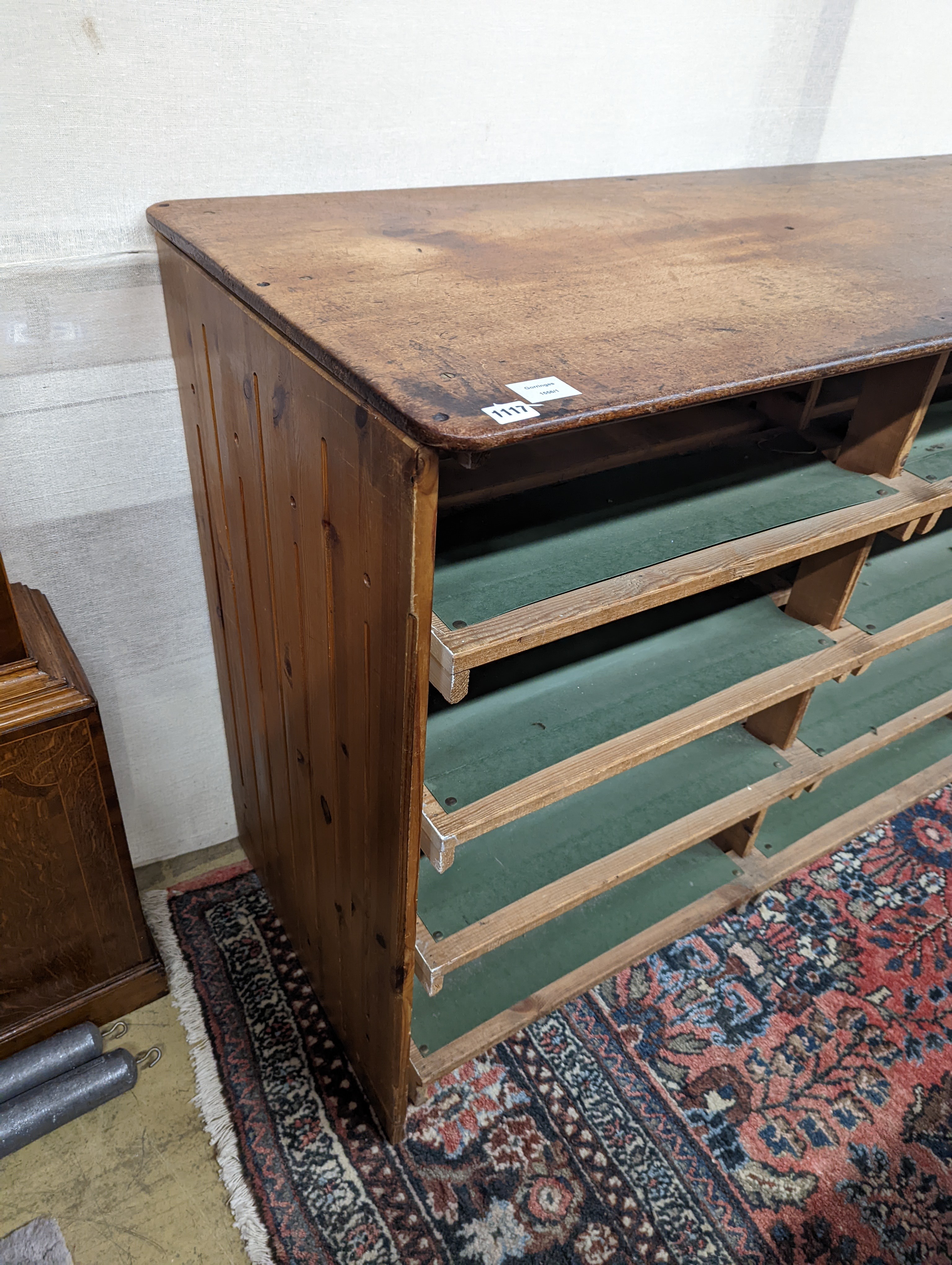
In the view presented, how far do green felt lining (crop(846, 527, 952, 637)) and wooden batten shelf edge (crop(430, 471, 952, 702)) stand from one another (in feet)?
0.76

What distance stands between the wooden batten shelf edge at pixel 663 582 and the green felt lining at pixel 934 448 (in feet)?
0.11

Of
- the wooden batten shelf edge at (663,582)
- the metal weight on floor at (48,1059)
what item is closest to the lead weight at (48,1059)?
the metal weight on floor at (48,1059)

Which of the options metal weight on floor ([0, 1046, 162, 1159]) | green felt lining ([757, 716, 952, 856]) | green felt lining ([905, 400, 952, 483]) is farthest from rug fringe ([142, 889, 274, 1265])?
green felt lining ([905, 400, 952, 483])

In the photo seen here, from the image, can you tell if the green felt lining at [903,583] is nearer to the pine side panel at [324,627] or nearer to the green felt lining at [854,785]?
the green felt lining at [854,785]

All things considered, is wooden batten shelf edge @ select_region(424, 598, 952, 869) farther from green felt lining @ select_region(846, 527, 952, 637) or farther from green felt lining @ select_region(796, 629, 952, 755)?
green felt lining @ select_region(796, 629, 952, 755)

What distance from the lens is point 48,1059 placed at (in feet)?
4.36

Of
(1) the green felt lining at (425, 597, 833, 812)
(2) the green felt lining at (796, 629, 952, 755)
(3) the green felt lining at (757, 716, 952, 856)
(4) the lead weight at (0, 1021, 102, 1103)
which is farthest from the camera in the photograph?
(3) the green felt lining at (757, 716, 952, 856)

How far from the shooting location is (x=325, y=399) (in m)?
0.77

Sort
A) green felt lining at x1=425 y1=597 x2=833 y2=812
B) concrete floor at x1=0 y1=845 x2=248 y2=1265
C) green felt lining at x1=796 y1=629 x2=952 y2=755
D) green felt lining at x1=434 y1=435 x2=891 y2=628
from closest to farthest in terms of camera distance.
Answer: green felt lining at x1=434 y1=435 x2=891 y2=628
green felt lining at x1=425 y1=597 x2=833 y2=812
concrete floor at x1=0 y1=845 x2=248 y2=1265
green felt lining at x1=796 y1=629 x2=952 y2=755

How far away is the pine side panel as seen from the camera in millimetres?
760

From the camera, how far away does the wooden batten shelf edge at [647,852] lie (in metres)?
1.12

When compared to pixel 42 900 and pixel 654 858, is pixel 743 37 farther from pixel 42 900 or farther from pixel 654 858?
pixel 42 900

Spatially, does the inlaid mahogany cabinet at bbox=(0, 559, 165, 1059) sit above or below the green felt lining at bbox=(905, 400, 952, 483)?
below

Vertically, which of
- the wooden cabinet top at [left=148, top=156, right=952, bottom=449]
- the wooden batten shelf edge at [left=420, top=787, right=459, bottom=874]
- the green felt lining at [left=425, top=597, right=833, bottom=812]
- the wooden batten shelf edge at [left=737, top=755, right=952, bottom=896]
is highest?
the wooden cabinet top at [left=148, top=156, right=952, bottom=449]
